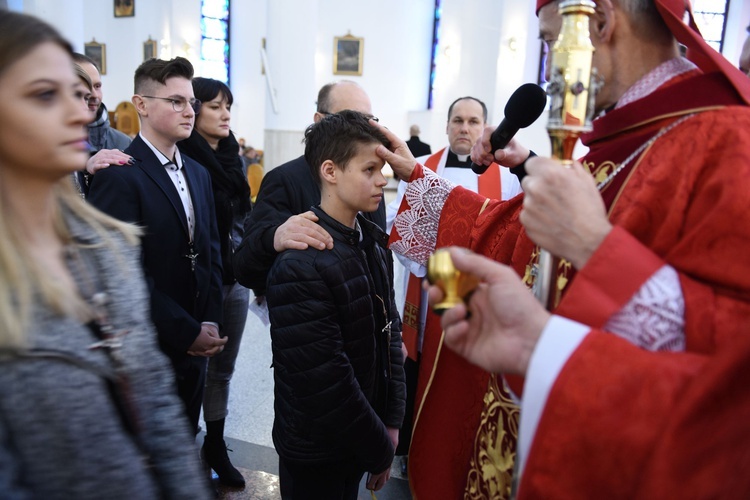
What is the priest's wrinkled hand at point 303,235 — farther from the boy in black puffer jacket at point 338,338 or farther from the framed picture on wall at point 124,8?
the framed picture on wall at point 124,8

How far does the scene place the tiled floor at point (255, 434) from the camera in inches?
111

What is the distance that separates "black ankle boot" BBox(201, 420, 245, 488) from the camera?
282 centimetres

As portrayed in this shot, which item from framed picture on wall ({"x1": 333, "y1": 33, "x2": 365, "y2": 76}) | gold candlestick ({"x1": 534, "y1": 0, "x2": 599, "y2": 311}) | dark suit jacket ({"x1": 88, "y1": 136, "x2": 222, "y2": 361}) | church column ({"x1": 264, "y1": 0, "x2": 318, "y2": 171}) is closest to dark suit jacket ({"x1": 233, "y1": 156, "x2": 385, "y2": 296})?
dark suit jacket ({"x1": 88, "y1": 136, "x2": 222, "y2": 361})

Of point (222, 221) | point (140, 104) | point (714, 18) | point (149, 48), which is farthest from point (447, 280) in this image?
point (149, 48)

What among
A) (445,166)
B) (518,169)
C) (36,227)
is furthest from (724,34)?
(36,227)

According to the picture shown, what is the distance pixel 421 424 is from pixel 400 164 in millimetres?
925

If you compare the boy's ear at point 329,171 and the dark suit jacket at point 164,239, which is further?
the dark suit jacket at point 164,239

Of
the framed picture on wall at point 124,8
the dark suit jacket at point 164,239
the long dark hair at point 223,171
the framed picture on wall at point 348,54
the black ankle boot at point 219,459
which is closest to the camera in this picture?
the dark suit jacket at point 164,239

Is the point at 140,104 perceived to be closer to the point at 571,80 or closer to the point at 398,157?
the point at 398,157

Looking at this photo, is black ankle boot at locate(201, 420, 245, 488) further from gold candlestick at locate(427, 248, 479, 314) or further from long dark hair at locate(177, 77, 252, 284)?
gold candlestick at locate(427, 248, 479, 314)

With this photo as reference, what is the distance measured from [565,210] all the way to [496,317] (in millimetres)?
227

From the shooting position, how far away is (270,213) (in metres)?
2.48

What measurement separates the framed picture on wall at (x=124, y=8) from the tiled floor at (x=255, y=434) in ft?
55.7

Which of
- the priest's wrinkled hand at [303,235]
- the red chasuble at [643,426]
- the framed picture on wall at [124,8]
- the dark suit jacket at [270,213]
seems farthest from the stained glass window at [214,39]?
the red chasuble at [643,426]
